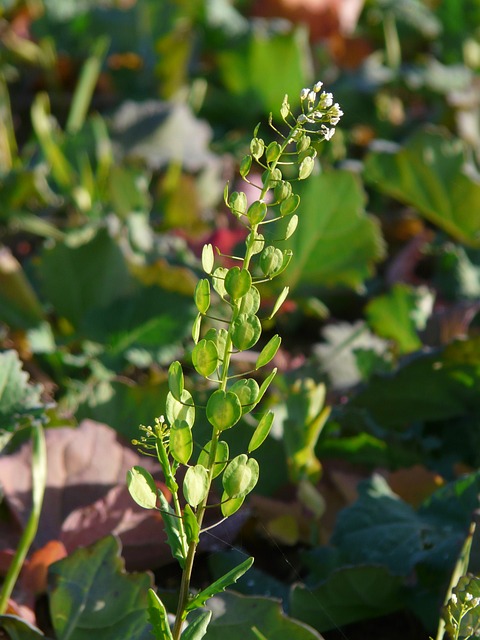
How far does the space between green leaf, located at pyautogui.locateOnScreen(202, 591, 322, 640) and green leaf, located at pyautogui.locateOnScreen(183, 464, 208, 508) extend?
0.16m

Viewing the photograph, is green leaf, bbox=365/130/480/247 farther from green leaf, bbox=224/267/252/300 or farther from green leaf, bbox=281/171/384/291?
green leaf, bbox=224/267/252/300

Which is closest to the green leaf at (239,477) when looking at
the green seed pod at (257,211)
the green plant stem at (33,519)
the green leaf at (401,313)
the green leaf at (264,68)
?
the green seed pod at (257,211)

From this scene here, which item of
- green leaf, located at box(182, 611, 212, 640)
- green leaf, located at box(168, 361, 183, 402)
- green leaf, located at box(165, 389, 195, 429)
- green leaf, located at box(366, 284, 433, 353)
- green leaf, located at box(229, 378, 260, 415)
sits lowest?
green leaf, located at box(366, 284, 433, 353)

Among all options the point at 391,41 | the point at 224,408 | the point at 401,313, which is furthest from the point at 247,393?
the point at 391,41

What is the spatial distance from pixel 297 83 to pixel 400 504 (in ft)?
2.58

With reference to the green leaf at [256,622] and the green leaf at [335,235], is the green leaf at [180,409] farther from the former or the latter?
the green leaf at [335,235]

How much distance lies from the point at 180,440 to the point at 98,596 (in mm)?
209

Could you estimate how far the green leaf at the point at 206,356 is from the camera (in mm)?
448

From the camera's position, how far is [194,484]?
45cm

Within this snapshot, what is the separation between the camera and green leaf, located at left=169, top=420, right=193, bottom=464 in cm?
45

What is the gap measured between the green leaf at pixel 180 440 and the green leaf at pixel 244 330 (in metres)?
0.05

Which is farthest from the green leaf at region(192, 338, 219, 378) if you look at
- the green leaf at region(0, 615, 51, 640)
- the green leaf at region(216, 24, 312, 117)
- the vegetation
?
the green leaf at region(216, 24, 312, 117)

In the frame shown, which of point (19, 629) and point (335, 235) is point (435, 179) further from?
point (19, 629)

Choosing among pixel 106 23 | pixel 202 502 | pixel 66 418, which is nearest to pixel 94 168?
pixel 106 23
